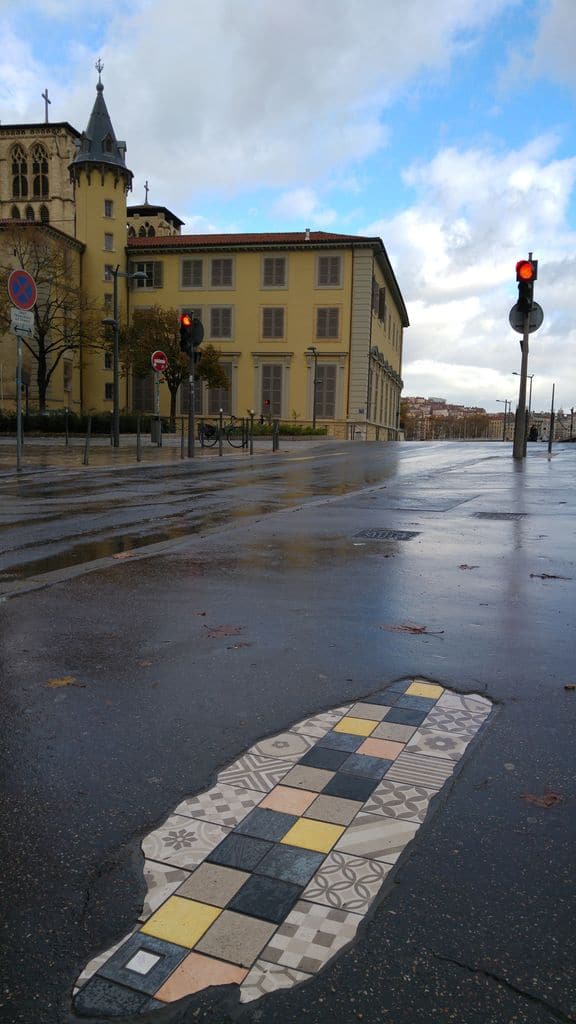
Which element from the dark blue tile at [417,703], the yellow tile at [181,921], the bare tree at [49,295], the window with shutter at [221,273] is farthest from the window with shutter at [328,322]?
the yellow tile at [181,921]

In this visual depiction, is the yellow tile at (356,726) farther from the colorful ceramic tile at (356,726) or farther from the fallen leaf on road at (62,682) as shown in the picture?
the fallen leaf on road at (62,682)

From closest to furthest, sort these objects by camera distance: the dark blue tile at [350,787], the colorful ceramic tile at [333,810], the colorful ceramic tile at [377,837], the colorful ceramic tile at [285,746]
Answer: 1. the colorful ceramic tile at [377,837]
2. the colorful ceramic tile at [333,810]
3. the dark blue tile at [350,787]
4. the colorful ceramic tile at [285,746]

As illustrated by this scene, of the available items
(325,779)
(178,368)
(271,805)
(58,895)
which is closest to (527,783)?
(325,779)

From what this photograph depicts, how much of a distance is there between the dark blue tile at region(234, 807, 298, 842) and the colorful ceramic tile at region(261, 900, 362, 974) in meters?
0.31

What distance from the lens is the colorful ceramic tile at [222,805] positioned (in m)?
2.21

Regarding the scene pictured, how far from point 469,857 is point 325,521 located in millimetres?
6716

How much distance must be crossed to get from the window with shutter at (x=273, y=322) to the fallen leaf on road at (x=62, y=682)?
52068 mm

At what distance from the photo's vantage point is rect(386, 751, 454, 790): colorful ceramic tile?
95.6 inches

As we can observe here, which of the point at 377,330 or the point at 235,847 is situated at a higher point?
the point at 377,330

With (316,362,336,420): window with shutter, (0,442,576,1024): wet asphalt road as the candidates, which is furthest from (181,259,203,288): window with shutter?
(0,442,576,1024): wet asphalt road

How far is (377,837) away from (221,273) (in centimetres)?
5558

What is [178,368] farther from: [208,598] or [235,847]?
[235,847]

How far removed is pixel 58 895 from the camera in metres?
1.85

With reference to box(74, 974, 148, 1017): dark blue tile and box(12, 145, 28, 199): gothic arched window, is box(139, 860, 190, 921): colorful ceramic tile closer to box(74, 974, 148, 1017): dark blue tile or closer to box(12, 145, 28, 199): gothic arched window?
box(74, 974, 148, 1017): dark blue tile
